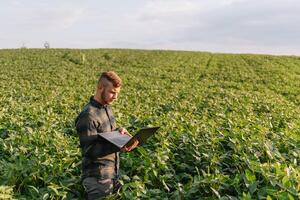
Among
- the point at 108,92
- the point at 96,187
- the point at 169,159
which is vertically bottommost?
the point at 169,159

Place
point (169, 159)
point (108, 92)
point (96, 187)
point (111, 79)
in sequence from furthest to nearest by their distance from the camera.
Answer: point (169, 159) → point (96, 187) → point (108, 92) → point (111, 79)

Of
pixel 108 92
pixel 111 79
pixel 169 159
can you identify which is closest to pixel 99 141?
pixel 108 92

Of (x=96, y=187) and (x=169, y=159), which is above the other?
(x=96, y=187)

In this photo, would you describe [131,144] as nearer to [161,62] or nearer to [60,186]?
[60,186]

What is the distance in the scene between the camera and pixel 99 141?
5668 mm

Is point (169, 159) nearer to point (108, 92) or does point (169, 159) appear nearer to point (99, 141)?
point (99, 141)

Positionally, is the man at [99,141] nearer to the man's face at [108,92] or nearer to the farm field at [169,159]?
the man's face at [108,92]

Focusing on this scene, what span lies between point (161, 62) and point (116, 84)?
36458 mm

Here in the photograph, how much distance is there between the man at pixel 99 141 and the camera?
5.59 metres

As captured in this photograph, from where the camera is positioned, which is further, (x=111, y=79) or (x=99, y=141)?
(x=99, y=141)

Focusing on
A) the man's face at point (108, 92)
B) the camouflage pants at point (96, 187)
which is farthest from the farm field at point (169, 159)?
Answer: the man's face at point (108, 92)

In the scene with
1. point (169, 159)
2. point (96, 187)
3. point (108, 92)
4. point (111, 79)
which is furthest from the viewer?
point (169, 159)

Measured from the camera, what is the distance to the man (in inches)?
220

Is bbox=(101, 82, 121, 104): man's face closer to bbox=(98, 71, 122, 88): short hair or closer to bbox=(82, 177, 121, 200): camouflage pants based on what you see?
bbox=(98, 71, 122, 88): short hair
